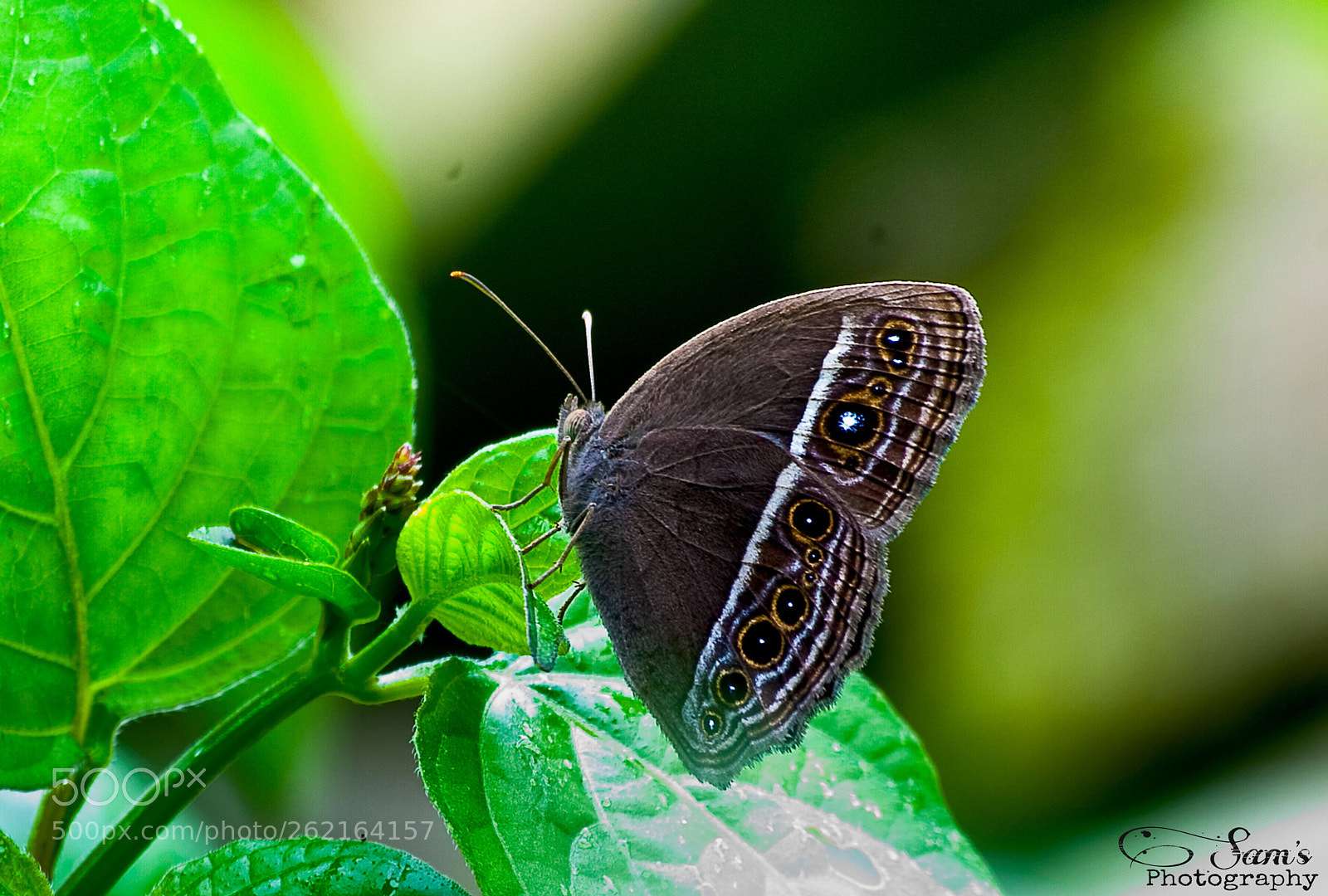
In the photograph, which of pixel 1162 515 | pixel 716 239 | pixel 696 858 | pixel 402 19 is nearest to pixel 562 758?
pixel 696 858

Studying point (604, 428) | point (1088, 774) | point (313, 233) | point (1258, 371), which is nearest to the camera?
point (313, 233)

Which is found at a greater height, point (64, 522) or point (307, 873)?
point (64, 522)

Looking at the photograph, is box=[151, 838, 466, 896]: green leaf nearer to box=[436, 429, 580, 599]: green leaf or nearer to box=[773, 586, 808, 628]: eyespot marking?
box=[436, 429, 580, 599]: green leaf

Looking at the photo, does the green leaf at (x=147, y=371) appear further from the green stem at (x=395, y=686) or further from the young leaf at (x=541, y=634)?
the young leaf at (x=541, y=634)

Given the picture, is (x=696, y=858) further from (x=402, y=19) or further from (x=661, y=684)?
(x=402, y=19)

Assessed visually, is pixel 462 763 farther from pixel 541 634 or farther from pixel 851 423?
pixel 851 423

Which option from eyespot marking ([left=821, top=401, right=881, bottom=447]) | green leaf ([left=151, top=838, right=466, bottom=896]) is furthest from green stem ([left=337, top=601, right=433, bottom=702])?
eyespot marking ([left=821, top=401, right=881, bottom=447])
